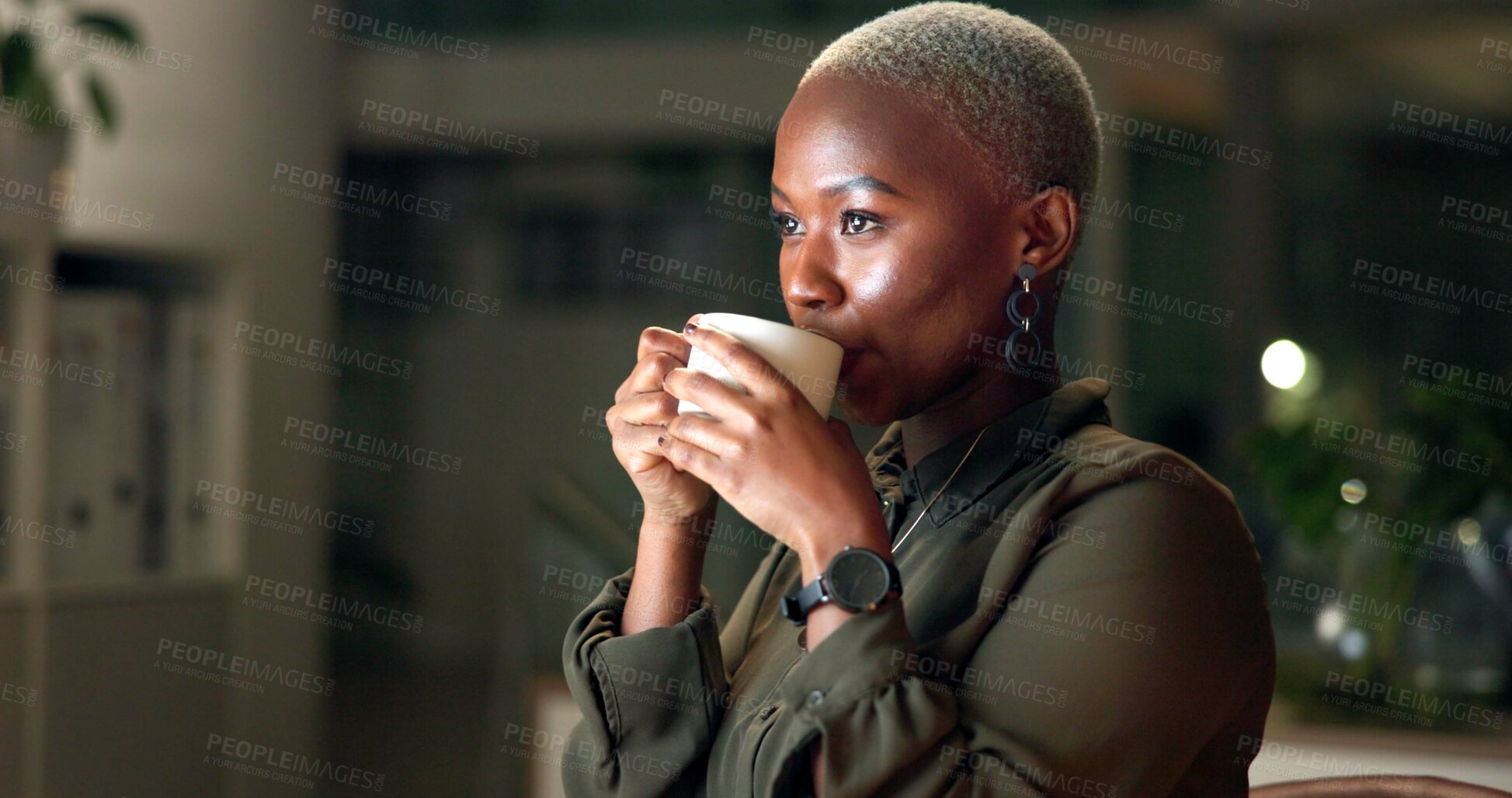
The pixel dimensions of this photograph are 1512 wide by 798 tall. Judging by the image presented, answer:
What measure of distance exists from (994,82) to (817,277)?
7.7 inches

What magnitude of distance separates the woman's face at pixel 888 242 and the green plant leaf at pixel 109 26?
2633 millimetres

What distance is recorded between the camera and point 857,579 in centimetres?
82

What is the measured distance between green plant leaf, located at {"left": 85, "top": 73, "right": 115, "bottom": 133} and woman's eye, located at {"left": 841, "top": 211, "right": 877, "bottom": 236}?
2644 mm

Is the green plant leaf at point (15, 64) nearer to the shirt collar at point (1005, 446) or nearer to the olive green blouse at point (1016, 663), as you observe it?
the olive green blouse at point (1016, 663)

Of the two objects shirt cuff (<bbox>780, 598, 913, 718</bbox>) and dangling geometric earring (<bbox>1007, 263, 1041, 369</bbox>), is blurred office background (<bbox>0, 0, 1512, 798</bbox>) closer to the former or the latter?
dangling geometric earring (<bbox>1007, 263, 1041, 369</bbox>)

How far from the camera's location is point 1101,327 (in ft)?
15.1

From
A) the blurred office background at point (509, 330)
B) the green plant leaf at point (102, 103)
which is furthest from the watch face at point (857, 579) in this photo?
the green plant leaf at point (102, 103)

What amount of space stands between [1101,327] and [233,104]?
9.65 feet

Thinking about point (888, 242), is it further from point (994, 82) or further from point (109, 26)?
point (109, 26)

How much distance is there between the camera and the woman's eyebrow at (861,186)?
932 millimetres

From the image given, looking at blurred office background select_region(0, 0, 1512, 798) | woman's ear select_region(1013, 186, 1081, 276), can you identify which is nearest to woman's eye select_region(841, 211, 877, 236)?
woman's ear select_region(1013, 186, 1081, 276)

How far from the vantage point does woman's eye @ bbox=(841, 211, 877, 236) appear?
95 centimetres

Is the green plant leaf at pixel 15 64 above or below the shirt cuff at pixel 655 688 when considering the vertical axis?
above

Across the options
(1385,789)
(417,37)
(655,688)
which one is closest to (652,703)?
(655,688)
